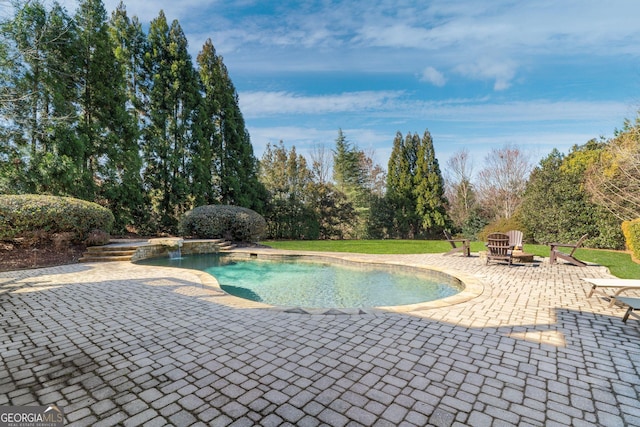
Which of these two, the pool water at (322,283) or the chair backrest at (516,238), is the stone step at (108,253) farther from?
the chair backrest at (516,238)

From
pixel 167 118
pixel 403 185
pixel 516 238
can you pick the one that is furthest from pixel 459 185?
pixel 167 118

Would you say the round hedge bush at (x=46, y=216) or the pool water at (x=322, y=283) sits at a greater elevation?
the round hedge bush at (x=46, y=216)

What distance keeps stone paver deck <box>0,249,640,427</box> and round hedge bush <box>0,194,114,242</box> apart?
4.93 meters

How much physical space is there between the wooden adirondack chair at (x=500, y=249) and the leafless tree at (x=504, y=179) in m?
15.8

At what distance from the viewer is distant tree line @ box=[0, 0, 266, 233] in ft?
35.3

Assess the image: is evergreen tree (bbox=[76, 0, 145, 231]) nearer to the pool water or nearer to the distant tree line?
the distant tree line

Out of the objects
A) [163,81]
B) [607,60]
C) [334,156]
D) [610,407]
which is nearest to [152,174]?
[163,81]

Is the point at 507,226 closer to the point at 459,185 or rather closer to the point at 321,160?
the point at 459,185

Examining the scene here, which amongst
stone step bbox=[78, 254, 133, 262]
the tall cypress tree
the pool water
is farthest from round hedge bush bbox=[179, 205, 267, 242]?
stone step bbox=[78, 254, 133, 262]

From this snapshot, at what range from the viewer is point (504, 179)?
2261 centimetres

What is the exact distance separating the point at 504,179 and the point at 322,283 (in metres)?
21.0

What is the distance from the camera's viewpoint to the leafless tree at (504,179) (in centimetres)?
2188

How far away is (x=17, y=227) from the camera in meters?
8.38

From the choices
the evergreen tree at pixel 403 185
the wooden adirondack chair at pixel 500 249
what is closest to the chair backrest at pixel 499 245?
the wooden adirondack chair at pixel 500 249
